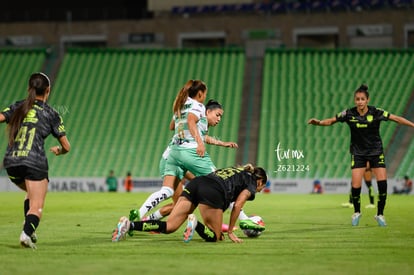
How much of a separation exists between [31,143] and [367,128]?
24.9ft

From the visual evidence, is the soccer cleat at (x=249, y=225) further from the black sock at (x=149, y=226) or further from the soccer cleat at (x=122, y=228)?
the soccer cleat at (x=122, y=228)

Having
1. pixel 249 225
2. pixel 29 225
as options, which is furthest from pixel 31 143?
pixel 249 225

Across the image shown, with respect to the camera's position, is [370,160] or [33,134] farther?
[370,160]

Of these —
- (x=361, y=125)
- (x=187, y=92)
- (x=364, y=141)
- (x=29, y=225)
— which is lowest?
(x=29, y=225)

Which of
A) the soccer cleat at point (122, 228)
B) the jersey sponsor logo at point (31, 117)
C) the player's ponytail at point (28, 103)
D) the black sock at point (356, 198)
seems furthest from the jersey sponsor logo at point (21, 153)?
the black sock at point (356, 198)

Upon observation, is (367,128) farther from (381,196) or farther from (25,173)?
(25,173)

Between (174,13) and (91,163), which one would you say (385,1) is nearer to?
Result: (174,13)

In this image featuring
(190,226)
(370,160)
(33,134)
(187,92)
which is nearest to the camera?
(33,134)

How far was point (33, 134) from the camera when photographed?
11461mm

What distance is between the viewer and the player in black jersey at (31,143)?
1135 cm

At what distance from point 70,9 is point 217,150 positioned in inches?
647

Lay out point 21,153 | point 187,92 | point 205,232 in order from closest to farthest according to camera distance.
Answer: point 21,153
point 205,232
point 187,92

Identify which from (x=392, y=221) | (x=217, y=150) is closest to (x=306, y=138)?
(x=217, y=150)

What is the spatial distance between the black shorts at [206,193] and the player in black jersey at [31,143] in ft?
6.55
